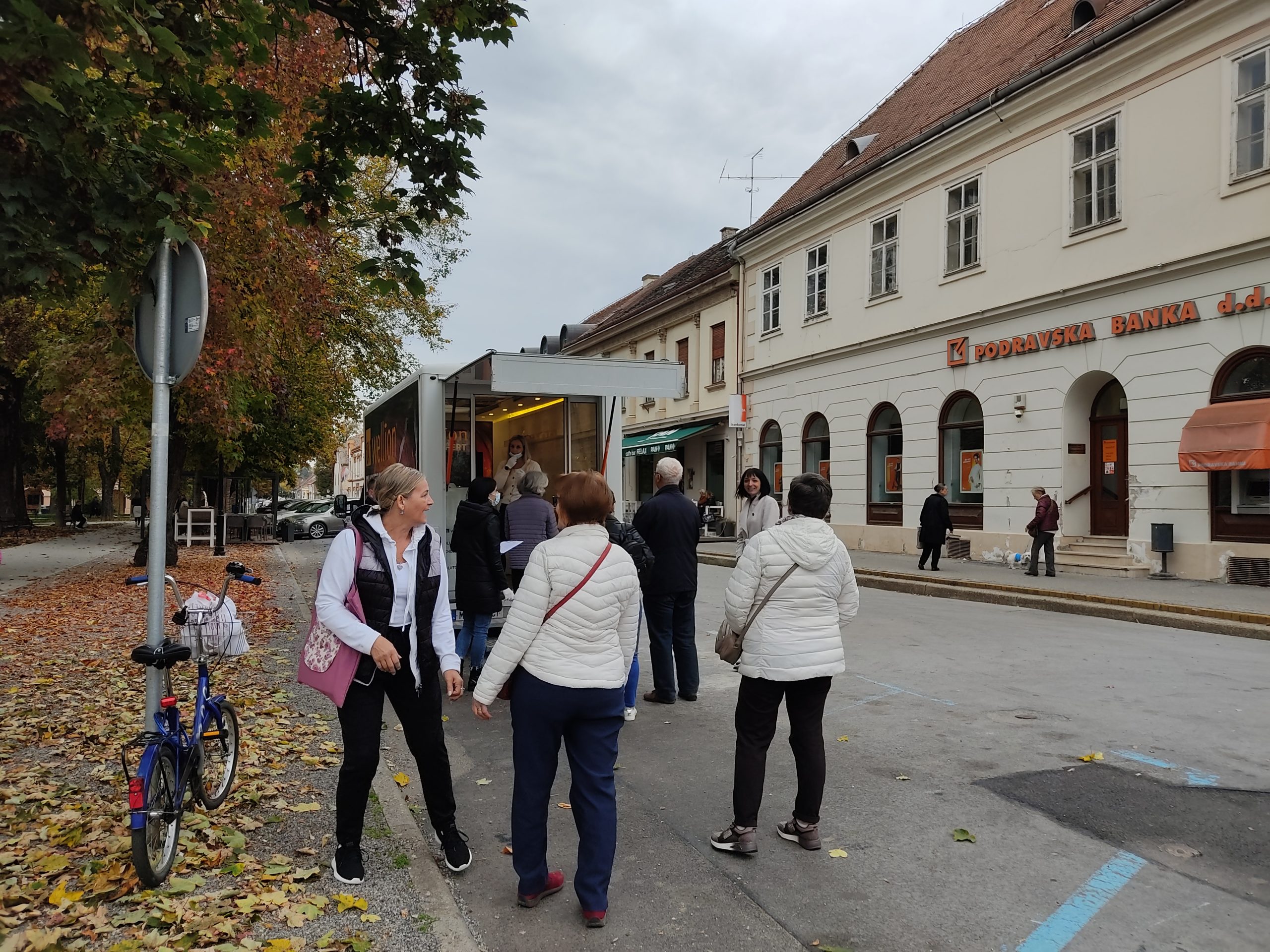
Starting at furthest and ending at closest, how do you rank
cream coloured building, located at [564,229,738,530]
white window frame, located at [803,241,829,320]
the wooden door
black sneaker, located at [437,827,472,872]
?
cream coloured building, located at [564,229,738,530]
white window frame, located at [803,241,829,320]
the wooden door
black sneaker, located at [437,827,472,872]

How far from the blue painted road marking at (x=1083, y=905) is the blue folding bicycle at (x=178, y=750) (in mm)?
3263

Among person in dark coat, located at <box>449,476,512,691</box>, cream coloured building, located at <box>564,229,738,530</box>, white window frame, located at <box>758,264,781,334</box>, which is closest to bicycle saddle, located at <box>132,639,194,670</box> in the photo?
person in dark coat, located at <box>449,476,512,691</box>

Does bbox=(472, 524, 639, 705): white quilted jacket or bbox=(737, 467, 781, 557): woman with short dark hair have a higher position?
bbox=(737, 467, 781, 557): woman with short dark hair

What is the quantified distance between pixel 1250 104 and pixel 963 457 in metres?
8.17

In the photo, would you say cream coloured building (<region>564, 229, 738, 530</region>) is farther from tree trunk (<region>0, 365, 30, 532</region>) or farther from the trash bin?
tree trunk (<region>0, 365, 30, 532</region>)

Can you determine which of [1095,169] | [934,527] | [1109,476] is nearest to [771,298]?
[1095,169]

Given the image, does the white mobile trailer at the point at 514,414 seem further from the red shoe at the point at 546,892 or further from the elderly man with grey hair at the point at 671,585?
the red shoe at the point at 546,892

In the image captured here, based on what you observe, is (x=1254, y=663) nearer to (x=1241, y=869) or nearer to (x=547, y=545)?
(x=1241, y=869)

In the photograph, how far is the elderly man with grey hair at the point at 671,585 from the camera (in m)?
6.91

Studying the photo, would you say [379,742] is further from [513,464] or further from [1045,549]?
[1045,549]

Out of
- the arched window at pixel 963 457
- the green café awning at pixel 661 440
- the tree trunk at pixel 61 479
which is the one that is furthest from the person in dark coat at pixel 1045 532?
the tree trunk at pixel 61 479

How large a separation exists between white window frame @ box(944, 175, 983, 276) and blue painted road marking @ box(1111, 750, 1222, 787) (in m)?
15.5

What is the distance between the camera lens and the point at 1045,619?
38.4ft

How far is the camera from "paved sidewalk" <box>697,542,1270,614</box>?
11.9m
